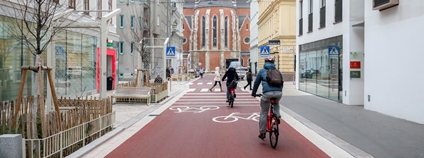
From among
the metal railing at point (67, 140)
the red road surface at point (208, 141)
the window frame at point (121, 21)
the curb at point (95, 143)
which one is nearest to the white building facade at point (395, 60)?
the red road surface at point (208, 141)

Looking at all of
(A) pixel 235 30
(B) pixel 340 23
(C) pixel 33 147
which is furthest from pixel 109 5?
(A) pixel 235 30

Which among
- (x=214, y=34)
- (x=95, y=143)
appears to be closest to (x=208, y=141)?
(x=95, y=143)

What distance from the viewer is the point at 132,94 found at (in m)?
18.9

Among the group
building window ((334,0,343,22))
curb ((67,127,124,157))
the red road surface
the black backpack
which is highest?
building window ((334,0,343,22))

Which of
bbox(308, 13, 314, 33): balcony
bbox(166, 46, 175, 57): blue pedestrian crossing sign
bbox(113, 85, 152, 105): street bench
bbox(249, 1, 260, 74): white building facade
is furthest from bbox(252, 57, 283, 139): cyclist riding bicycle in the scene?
bbox(249, 1, 260, 74): white building facade

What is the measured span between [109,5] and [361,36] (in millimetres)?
15582

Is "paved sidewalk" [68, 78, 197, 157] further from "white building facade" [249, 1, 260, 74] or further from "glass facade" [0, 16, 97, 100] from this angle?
"white building facade" [249, 1, 260, 74]

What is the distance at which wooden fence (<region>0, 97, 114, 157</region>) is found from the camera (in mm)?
7145

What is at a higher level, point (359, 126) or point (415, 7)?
point (415, 7)

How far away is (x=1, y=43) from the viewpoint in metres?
14.9

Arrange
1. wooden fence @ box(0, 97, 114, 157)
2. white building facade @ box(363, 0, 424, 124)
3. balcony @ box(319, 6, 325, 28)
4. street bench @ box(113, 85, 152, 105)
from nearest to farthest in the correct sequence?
wooden fence @ box(0, 97, 114, 157) → white building facade @ box(363, 0, 424, 124) → street bench @ box(113, 85, 152, 105) → balcony @ box(319, 6, 325, 28)

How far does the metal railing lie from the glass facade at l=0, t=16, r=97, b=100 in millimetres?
2501

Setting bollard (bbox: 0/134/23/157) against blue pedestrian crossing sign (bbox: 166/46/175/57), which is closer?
bollard (bbox: 0/134/23/157)

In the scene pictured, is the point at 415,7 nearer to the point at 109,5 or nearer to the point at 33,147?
the point at 33,147
